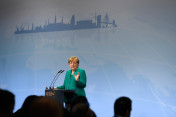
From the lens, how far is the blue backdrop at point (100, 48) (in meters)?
4.43

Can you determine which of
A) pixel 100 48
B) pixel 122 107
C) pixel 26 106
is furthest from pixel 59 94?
pixel 100 48

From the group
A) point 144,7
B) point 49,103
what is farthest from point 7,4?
point 49,103

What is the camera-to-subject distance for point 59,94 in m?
3.19

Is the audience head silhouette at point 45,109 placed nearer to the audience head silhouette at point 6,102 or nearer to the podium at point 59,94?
the audience head silhouette at point 6,102

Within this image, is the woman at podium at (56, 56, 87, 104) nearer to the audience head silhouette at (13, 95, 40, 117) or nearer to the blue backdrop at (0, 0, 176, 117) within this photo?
the blue backdrop at (0, 0, 176, 117)

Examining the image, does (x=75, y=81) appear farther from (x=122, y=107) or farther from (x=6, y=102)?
(x=6, y=102)

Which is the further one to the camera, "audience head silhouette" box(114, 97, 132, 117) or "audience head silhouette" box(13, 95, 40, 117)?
"audience head silhouette" box(114, 97, 132, 117)

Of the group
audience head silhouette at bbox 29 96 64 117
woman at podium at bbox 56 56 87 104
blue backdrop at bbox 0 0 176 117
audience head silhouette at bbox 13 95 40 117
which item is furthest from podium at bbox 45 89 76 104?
audience head silhouette at bbox 29 96 64 117

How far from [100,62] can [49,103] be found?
12.2 ft

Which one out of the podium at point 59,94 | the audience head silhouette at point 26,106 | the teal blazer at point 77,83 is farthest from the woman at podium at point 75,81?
the audience head silhouette at point 26,106

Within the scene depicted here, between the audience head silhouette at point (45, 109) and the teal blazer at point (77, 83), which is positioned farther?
the teal blazer at point (77, 83)

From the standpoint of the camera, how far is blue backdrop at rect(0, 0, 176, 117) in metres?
4.43

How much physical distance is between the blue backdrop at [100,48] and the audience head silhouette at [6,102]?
3.50 m

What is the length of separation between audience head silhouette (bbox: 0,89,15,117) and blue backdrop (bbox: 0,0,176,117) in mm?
3504
